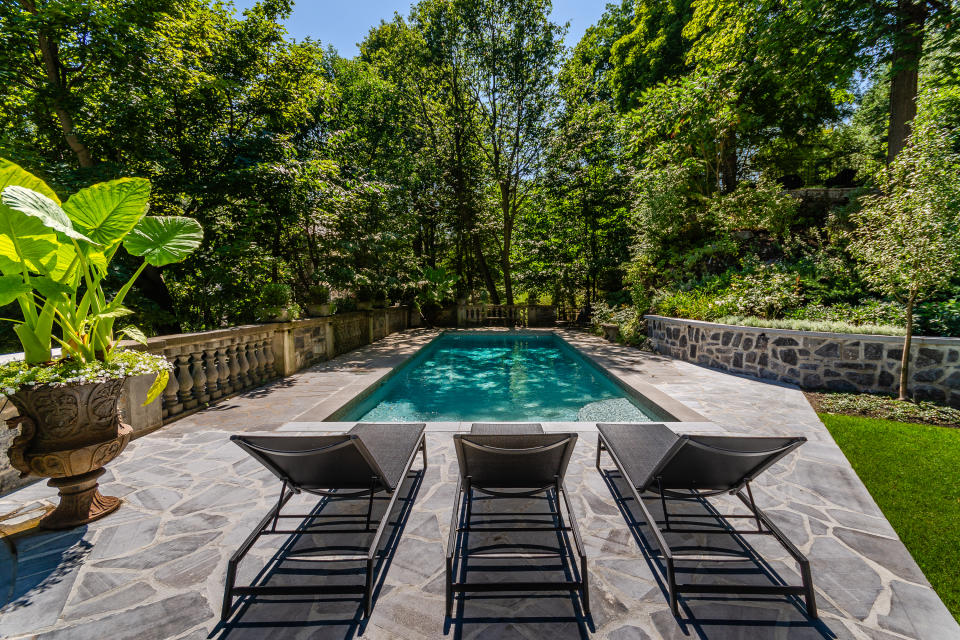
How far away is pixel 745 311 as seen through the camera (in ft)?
24.3

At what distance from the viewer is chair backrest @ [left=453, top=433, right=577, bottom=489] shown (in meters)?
2.15

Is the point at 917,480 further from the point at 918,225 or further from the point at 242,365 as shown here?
the point at 242,365

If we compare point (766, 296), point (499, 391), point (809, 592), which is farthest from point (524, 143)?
point (809, 592)

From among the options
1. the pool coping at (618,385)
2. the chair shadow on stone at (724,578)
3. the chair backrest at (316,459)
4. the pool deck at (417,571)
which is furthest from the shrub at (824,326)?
the chair backrest at (316,459)

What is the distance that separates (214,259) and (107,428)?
7475 mm

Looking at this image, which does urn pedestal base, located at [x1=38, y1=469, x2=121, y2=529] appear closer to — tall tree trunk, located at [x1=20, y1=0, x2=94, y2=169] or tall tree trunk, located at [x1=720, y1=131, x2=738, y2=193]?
tall tree trunk, located at [x1=20, y1=0, x2=94, y2=169]

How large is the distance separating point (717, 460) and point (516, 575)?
1380mm

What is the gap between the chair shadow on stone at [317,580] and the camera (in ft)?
5.51

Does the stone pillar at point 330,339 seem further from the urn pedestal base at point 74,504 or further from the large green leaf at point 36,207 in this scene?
the large green leaf at point 36,207

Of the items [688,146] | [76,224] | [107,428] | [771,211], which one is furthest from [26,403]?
[688,146]

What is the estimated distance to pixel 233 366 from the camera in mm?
5387

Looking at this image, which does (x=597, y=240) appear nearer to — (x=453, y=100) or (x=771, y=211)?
(x=771, y=211)

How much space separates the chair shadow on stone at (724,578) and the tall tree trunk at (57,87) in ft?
35.3

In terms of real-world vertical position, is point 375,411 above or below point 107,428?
below
